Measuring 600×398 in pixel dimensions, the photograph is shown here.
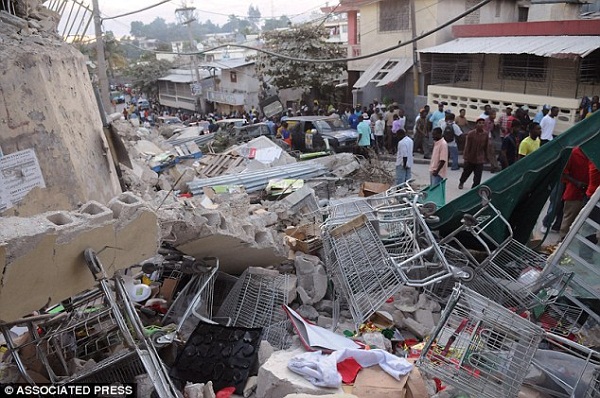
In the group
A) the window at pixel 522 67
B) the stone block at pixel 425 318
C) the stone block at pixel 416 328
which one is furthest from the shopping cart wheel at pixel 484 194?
the window at pixel 522 67

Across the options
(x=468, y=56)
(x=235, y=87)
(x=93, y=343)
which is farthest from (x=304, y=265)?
(x=235, y=87)

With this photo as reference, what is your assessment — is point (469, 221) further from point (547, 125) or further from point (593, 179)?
point (547, 125)

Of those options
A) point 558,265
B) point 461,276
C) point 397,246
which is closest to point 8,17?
point 397,246

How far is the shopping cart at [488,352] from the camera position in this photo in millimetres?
3449

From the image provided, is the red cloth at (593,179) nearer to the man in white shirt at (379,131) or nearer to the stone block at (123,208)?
the stone block at (123,208)

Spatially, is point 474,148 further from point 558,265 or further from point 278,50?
point 278,50

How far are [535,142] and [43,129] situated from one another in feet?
23.4

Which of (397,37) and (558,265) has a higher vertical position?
(397,37)

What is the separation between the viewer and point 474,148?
8.97m

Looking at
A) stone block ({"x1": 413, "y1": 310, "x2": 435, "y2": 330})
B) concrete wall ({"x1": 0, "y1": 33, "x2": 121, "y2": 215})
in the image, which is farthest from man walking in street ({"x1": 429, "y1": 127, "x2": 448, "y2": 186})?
concrete wall ({"x1": 0, "y1": 33, "x2": 121, "y2": 215})

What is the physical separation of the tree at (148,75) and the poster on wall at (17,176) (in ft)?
120

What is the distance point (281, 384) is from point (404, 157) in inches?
235

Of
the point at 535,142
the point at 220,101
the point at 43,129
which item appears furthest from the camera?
the point at 220,101

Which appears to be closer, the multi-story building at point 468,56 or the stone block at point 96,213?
the stone block at point 96,213
